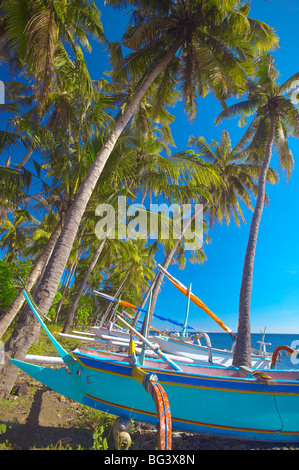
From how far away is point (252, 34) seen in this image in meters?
9.26

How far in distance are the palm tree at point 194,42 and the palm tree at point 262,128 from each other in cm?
216

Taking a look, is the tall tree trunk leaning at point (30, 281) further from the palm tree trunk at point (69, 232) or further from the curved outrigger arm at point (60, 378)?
the curved outrigger arm at point (60, 378)

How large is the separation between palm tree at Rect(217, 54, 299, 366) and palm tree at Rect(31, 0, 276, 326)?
2163 millimetres

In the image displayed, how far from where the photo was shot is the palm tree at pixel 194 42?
26.9ft

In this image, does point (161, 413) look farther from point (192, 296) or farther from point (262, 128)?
point (262, 128)

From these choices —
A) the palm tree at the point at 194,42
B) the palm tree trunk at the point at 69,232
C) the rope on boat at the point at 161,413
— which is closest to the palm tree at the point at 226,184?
the palm tree at the point at 194,42

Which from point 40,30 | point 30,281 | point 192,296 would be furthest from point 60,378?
point 40,30

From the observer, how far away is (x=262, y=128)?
12.6 meters

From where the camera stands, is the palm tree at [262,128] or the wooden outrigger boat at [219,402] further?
the palm tree at [262,128]

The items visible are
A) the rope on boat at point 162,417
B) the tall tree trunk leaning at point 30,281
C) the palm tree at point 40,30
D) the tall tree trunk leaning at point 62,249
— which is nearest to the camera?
the rope on boat at point 162,417

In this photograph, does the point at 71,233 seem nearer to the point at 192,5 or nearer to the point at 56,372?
the point at 56,372

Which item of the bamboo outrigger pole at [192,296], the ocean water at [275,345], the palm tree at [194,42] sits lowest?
the ocean water at [275,345]

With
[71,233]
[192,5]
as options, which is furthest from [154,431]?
[192,5]

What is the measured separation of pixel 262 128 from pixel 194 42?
5463mm
